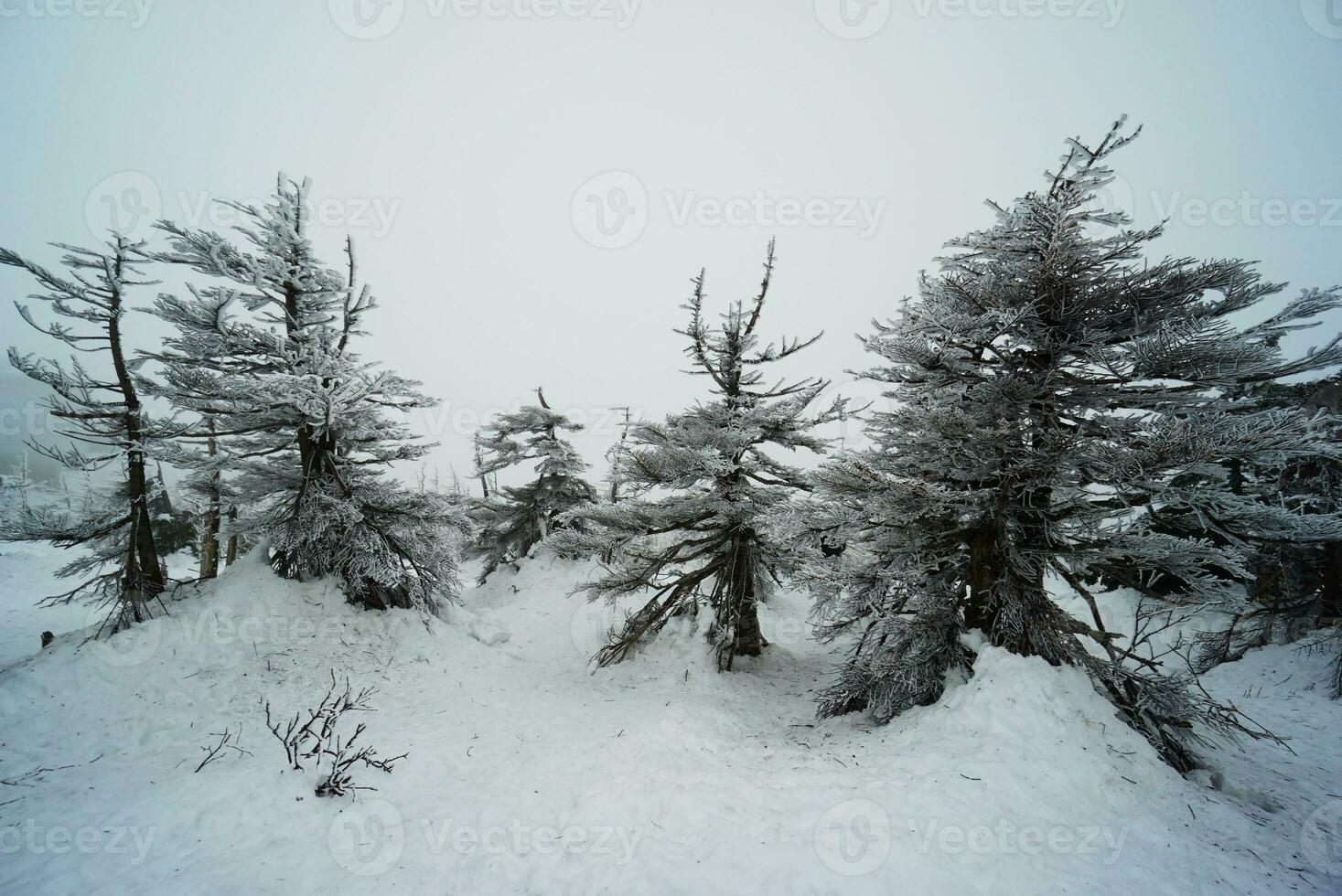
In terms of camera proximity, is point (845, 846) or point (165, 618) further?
point (165, 618)

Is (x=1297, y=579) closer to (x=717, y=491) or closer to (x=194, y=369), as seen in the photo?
(x=717, y=491)

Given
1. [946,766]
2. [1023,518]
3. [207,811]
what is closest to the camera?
[207,811]

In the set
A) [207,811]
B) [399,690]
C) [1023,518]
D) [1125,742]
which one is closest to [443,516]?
[399,690]

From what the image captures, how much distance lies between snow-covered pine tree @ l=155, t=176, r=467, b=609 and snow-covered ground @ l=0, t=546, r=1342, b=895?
1674 mm

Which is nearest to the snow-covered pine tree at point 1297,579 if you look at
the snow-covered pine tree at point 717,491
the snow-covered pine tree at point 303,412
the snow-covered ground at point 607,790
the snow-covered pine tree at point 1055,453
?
the snow-covered ground at point 607,790

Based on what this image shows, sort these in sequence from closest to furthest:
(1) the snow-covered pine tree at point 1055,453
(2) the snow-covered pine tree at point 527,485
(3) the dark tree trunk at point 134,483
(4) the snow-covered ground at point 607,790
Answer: (4) the snow-covered ground at point 607,790
(1) the snow-covered pine tree at point 1055,453
(3) the dark tree trunk at point 134,483
(2) the snow-covered pine tree at point 527,485

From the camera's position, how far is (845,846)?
4891 millimetres

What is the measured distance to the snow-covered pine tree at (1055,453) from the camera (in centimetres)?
615

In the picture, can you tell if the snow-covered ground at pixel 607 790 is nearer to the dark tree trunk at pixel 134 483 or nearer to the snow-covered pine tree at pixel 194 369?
the dark tree trunk at pixel 134 483

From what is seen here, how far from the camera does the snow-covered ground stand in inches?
188

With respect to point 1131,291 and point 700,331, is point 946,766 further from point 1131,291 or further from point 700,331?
point 700,331

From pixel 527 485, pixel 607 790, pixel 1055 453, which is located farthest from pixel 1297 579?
pixel 527 485

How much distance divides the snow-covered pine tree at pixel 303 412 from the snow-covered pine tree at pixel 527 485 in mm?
7770

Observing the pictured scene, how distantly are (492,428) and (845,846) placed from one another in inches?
713
